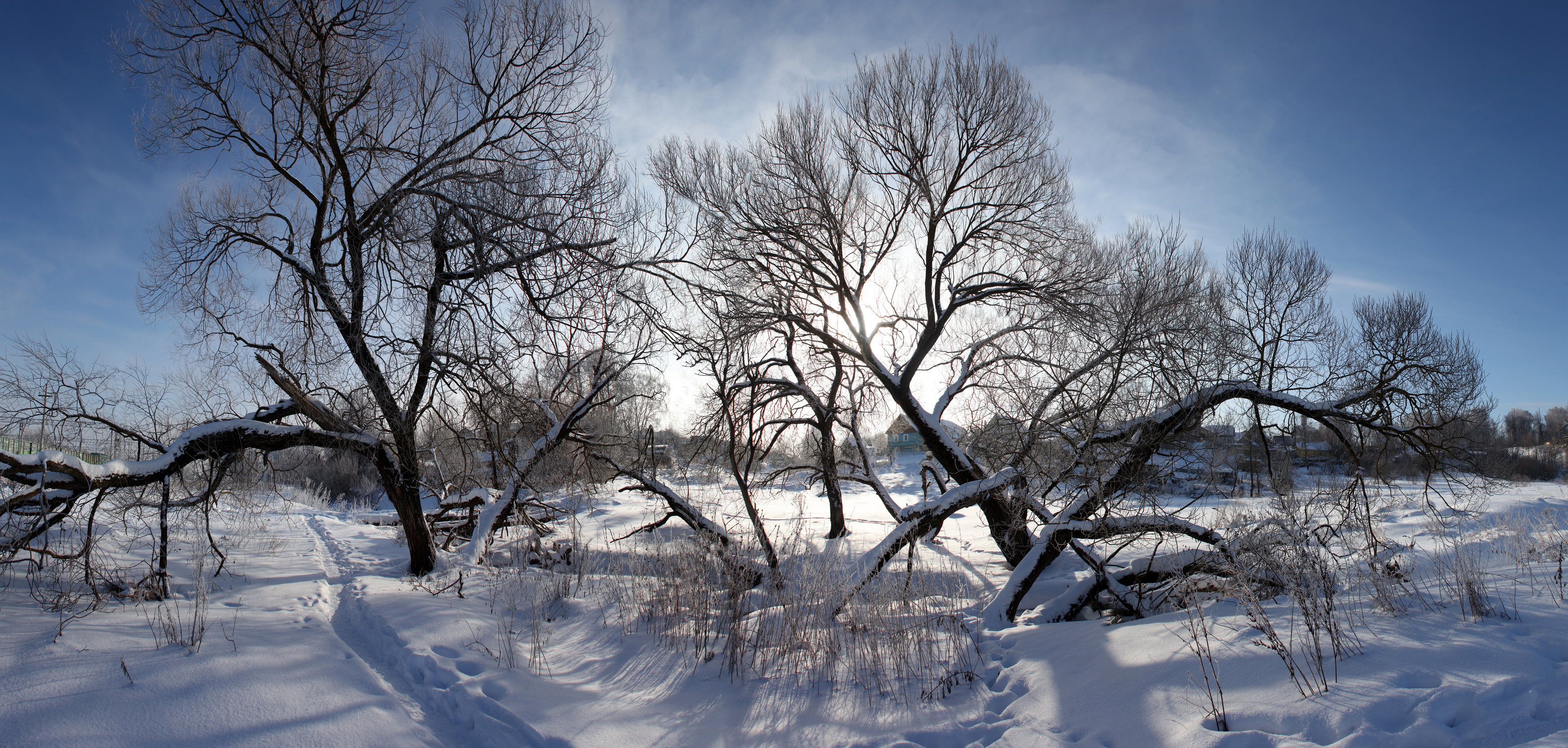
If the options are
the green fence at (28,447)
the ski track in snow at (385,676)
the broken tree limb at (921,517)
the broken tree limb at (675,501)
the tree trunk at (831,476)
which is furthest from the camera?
the tree trunk at (831,476)

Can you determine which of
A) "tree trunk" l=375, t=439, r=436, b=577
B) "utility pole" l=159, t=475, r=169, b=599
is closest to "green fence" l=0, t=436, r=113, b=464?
"utility pole" l=159, t=475, r=169, b=599

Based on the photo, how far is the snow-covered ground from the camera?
3.20 meters

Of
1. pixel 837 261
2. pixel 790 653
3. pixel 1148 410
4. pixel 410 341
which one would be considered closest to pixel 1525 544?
pixel 1148 410

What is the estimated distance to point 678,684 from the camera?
4734mm

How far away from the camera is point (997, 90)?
31.6ft

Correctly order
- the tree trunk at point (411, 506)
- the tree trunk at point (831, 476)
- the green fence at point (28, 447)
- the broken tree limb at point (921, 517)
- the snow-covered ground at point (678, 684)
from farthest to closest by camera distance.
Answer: the tree trunk at point (831, 476), the tree trunk at point (411, 506), the green fence at point (28, 447), the broken tree limb at point (921, 517), the snow-covered ground at point (678, 684)

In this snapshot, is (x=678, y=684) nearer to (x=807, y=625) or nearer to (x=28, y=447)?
(x=807, y=625)

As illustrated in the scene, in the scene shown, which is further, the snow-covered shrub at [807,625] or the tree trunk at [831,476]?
the tree trunk at [831,476]

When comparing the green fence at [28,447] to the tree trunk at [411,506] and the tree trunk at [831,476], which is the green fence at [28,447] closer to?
the tree trunk at [411,506]

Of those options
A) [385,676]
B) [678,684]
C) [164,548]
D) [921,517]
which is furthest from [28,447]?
[921,517]

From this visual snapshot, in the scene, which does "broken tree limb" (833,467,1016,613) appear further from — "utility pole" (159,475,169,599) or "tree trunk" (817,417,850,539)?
"utility pole" (159,475,169,599)

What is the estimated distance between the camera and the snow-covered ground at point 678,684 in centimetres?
320

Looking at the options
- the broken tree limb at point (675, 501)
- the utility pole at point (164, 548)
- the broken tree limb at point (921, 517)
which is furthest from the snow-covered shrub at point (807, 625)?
the utility pole at point (164, 548)

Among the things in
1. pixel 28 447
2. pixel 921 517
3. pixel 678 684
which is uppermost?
pixel 28 447
